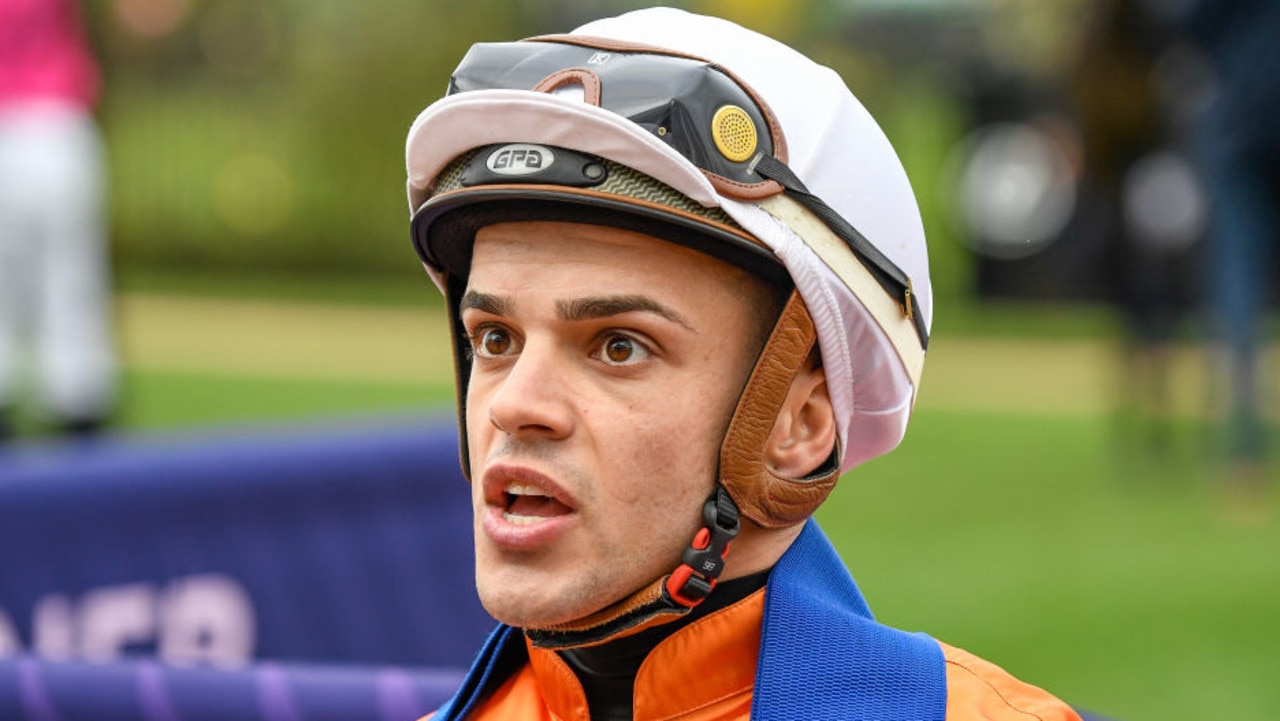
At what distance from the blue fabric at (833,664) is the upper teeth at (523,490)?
13.2 inches

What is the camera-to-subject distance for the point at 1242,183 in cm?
971

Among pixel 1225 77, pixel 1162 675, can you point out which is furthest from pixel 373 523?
pixel 1225 77

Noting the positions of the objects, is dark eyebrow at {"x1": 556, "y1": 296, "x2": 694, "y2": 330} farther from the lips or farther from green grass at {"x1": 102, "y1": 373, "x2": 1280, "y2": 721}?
green grass at {"x1": 102, "y1": 373, "x2": 1280, "y2": 721}

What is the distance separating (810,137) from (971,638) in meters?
5.25

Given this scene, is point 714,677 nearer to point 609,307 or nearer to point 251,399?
point 609,307

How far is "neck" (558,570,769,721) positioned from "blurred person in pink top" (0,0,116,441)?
22.1ft

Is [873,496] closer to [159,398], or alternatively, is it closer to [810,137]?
[159,398]

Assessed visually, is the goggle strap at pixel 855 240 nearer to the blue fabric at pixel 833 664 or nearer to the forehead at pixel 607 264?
the forehead at pixel 607 264

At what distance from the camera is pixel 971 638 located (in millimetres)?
7680

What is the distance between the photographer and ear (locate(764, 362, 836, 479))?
8.89 ft

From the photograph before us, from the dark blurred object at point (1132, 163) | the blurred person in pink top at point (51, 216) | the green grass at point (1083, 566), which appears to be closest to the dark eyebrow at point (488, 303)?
the green grass at point (1083, 566)

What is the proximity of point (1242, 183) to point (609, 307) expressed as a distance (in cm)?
776

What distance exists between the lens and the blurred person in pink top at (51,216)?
8.87 metres

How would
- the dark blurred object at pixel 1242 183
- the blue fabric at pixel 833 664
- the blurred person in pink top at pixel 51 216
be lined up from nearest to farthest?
the blue fabric at pixel 833 664
the blurred person in pink top at pixel 51 216
the dark blurred object at pixel 1242 183
